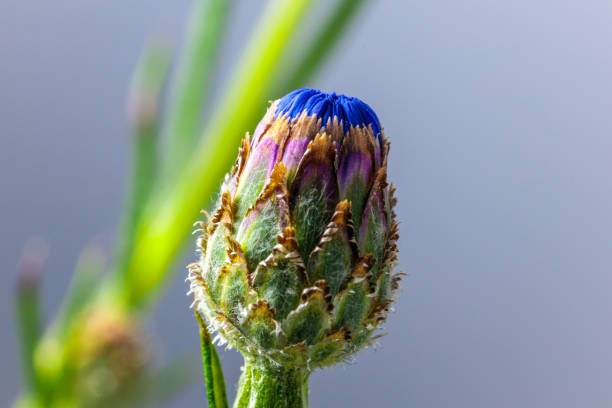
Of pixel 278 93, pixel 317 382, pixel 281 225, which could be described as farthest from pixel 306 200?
pixel 317 382

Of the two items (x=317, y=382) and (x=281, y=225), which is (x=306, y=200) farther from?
(x=317, y=382)
